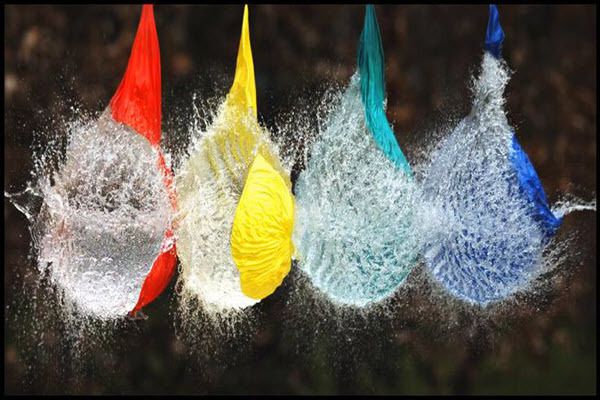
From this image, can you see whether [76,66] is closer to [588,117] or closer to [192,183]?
[192,183]

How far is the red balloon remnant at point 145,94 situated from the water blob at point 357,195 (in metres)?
0.19

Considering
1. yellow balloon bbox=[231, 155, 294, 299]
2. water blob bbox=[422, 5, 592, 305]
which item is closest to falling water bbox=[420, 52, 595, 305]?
water blob bbox=[422, 5, 592, 305]

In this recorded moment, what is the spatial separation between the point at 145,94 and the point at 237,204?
0.19m

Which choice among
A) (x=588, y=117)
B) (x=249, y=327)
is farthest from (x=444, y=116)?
(x=588, y=117)

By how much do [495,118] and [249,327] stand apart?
1.55ft

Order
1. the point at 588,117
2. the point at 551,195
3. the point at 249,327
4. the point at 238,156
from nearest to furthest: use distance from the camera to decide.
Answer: the point at 238,156 < the point at 249,327 < the point at 551,195 < the point at 588,117

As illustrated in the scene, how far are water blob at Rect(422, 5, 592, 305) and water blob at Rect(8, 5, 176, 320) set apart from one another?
1.25ft

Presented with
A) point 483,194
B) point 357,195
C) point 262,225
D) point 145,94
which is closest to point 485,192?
point 483,194

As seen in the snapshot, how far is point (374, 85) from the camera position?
1051mm

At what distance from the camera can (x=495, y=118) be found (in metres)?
1.10

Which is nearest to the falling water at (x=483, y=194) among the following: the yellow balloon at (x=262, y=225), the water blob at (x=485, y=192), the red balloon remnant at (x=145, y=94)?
the water blob at (x=485, y=192)

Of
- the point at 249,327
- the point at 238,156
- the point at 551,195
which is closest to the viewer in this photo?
the point at 238,156

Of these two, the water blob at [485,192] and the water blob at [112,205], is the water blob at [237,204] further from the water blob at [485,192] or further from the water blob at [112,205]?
the water blob at [485,192]

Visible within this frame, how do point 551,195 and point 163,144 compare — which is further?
point 551,195
